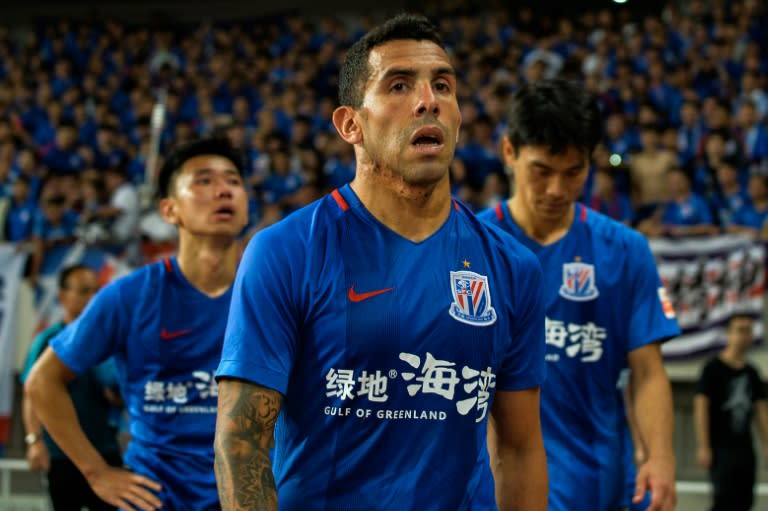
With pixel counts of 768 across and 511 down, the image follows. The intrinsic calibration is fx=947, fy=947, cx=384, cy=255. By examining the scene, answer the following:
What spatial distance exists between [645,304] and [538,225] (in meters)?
0.55

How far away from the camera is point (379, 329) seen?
2402 millimetres

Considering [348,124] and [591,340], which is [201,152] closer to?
[591,340]

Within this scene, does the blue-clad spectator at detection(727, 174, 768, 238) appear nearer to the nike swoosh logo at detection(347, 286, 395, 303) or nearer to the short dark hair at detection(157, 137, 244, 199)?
the short dark hair at detection(157, 137, 244, 199)

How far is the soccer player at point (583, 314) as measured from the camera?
3879mm

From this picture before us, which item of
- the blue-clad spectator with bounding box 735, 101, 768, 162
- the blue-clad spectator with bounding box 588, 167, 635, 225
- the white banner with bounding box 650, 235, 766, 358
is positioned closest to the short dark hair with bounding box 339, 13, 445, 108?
the white banner with bounding box 650, 235, 766, 358

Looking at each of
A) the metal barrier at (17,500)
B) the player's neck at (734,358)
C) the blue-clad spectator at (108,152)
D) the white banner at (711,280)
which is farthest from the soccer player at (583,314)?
the blue-clad spectator at (108,152)

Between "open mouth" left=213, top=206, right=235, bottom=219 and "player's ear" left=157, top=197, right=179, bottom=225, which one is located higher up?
"player's ear" left=157, top=197, right=179, bottom=225

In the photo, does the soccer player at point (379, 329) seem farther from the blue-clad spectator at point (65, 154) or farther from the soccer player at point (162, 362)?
the blue-clad spectator at point (65, 154)

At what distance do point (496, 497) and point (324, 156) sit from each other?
9808 millimetres

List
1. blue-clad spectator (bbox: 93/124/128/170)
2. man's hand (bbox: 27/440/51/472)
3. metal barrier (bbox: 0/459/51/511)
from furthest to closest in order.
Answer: blue-clad spectator (bbox: 93/124/128/170) → metal barrier (bbox: 0/459/51/511) → man's hand (bbox: 27/440/51/472)

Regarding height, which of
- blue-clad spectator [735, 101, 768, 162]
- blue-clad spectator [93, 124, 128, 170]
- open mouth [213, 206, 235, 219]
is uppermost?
blue-clad spectator [93, 124, 128, 170]

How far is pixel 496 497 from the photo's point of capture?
2816mm

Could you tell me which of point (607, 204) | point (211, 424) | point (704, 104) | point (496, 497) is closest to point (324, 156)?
point (607, 204)

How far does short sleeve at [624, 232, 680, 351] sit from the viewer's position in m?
3.91
